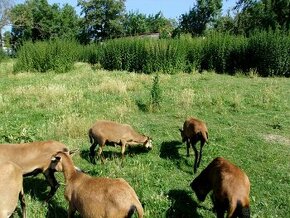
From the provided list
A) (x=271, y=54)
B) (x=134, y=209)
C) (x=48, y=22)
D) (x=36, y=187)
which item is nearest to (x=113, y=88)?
(x=36, y=187)

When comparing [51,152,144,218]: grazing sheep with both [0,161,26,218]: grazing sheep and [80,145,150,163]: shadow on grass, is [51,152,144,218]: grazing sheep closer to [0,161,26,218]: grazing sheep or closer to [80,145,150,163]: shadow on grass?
[0,161,26,218]: grazing sheep

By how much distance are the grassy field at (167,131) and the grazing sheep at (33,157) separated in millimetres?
472

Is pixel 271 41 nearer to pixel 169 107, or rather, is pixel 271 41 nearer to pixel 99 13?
pixel 169 107

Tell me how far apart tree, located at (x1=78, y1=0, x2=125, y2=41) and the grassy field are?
43.1 meters

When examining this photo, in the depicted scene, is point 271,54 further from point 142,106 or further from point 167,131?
point 167,131

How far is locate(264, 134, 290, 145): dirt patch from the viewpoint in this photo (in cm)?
962

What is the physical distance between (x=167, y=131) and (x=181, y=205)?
151 inches

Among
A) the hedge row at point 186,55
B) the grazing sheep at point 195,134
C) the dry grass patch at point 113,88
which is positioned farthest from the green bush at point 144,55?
the grazing sheep at point 195,134

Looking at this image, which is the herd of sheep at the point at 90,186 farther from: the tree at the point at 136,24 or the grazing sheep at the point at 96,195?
the tree at the point at 136,24

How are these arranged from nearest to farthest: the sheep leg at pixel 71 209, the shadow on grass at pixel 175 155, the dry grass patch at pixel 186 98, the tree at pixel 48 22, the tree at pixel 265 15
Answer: the sheep leg at pixel 71 209 → the shadow on grass at pixel 175 155 → the dry grass patch at pixel 186 98 → the tree at pixel 265 15 → the tree at pixel 48 22

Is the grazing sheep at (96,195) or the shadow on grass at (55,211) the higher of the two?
the grazing sheep at (96,195)

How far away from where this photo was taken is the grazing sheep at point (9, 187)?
4965mm

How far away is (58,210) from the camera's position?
20.5ft

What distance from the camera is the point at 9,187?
508cm
